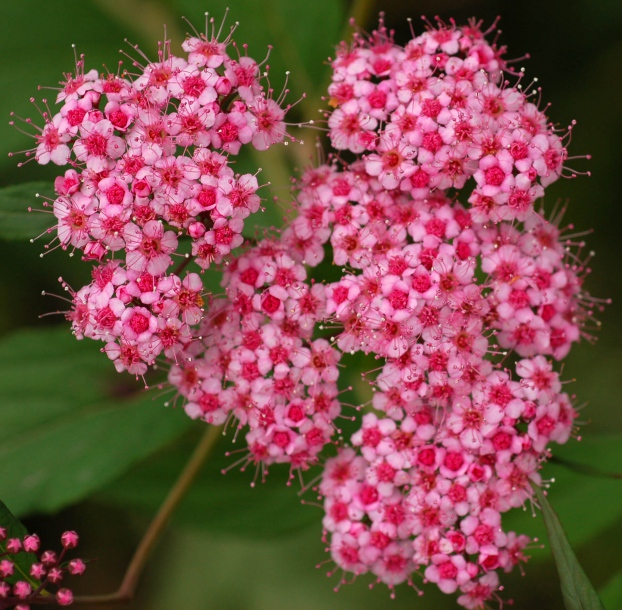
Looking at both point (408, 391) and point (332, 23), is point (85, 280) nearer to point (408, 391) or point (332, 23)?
point (332, 23)

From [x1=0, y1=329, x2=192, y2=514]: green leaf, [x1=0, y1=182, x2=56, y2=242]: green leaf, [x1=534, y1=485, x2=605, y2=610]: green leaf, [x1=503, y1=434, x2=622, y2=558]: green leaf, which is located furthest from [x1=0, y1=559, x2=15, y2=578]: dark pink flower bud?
[x1=503, y1=434, x2=622, y2=558]: green leaf

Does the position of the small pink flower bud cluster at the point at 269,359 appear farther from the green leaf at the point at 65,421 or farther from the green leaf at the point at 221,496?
the green leaf at the point at 221,496

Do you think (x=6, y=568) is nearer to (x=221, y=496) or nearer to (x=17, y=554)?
(x=17, y=554)

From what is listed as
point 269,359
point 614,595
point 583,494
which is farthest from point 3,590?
point 583,494

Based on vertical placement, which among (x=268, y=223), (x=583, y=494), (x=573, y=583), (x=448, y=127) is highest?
(x=448, y=127)

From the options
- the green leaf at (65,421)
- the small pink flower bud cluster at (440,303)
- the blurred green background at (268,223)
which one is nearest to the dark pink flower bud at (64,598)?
the green leaf at (65,421)
